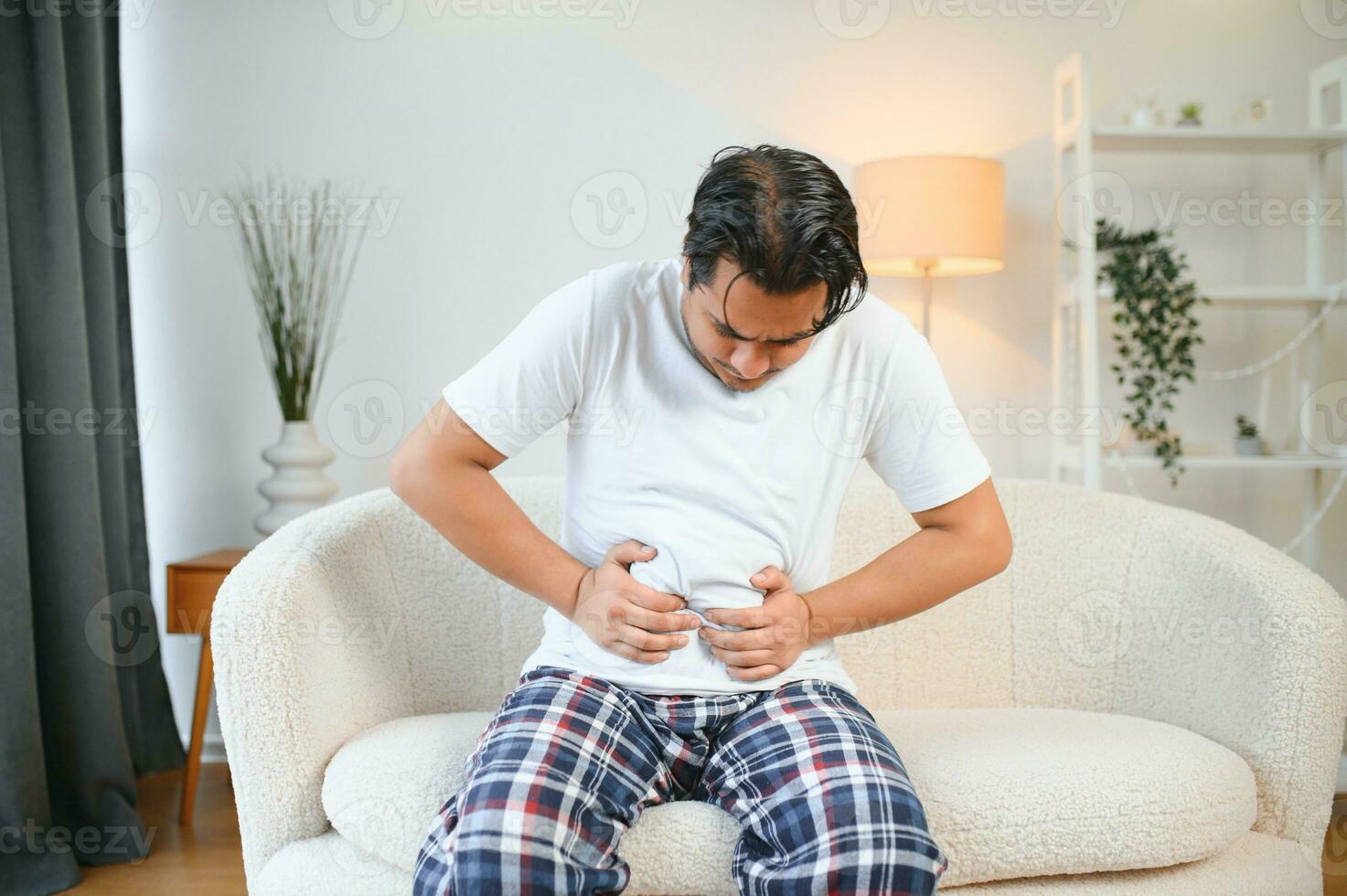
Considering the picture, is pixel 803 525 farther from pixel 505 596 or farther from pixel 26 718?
pixel 26 718

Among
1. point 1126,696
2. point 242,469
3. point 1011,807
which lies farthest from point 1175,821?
point 242,469

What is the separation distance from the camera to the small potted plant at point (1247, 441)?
103 inches

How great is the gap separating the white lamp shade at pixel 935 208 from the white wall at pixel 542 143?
0.99ft
